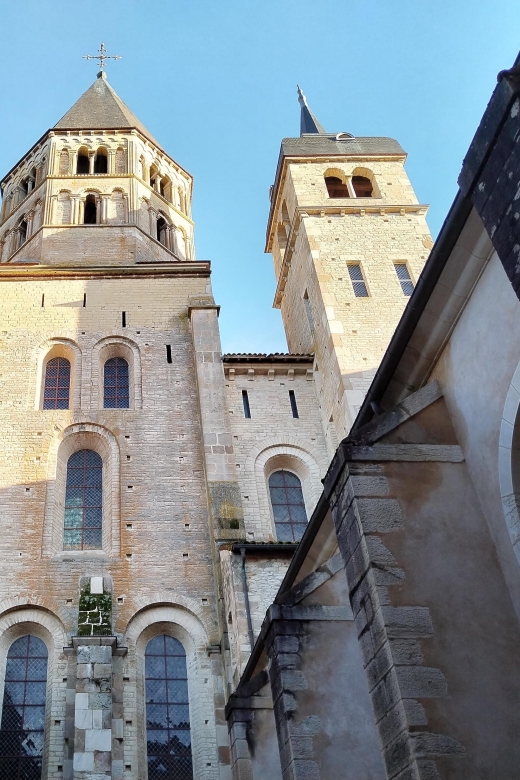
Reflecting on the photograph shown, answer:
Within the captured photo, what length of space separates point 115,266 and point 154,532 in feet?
27.7

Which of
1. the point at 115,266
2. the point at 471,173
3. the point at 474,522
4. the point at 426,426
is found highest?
the point at 115,266

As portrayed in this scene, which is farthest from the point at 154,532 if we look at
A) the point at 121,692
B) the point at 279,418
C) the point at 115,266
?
the point at 115,266

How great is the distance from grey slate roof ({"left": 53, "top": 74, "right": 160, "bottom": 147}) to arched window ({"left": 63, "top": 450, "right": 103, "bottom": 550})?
45.7 ft

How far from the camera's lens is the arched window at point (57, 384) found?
1802cm

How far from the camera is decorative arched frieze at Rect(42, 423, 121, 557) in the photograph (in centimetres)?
1523

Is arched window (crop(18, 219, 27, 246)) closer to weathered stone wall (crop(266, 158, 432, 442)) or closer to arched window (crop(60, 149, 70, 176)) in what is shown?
arched window (crop(60, 149, 70, 176))

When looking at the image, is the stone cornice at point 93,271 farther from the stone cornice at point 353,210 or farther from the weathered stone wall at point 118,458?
the stone cornice at point 353,210

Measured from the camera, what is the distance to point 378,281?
806 inches

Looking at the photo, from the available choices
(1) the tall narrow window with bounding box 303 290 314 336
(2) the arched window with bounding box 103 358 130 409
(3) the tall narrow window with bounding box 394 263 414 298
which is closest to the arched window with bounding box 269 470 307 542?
(2) the arched window with bounding box 103 358 130 409

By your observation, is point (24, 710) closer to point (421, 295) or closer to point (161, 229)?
point (421, 295)

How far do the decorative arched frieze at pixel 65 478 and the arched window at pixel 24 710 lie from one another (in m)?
1.95

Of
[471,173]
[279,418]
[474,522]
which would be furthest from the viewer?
[279,418]

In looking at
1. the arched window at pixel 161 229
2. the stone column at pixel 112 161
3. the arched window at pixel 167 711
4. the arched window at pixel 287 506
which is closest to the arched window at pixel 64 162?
the stone column at pixel 112 161

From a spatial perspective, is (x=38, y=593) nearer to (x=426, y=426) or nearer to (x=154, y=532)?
(x=154, y=532)
